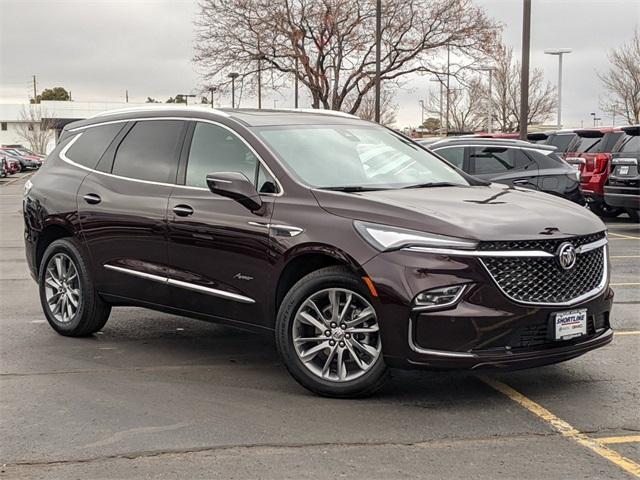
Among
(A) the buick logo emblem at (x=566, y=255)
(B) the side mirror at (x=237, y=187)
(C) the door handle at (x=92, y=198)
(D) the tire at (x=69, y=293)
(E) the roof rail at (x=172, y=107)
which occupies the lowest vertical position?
(D) the tire at (x=69, y=293)

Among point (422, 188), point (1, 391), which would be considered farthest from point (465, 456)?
point (1, 391)

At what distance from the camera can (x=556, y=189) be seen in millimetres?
13570

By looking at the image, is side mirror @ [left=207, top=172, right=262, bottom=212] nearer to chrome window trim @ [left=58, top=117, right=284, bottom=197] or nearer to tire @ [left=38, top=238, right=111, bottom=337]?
chrome window trim @ [left=58, top=117, right=284, bottom=197]

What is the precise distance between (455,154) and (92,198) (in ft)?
27.8

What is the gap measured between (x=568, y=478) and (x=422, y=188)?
7.56 feet

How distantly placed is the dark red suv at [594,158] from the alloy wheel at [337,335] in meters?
12.8

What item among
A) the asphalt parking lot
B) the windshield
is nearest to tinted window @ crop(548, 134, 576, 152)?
the asphalt parking lot

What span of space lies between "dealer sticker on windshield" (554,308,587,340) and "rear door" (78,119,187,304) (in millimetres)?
2747

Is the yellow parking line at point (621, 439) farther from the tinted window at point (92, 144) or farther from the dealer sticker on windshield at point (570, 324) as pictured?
the tinted window at point (92, 144)

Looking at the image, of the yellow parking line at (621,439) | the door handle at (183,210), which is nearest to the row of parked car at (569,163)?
the door handle at (183,210)

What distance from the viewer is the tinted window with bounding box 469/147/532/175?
45.1 feet

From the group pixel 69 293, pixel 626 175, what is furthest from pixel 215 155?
pixel 626 175

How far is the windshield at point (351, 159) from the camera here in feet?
18.2

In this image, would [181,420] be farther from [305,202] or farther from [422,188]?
[422,188]
